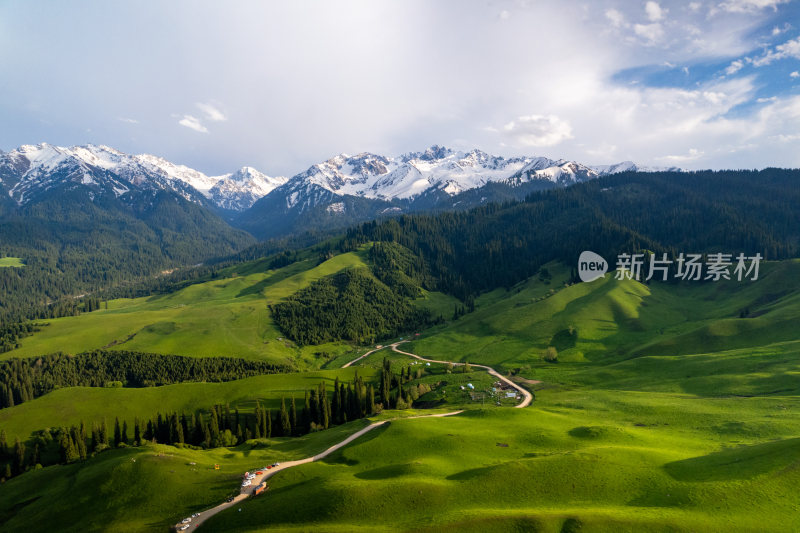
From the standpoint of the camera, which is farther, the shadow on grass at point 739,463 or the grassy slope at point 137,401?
the grassy slope at point 137,401

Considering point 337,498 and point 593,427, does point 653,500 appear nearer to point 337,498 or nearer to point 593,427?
point 593,427

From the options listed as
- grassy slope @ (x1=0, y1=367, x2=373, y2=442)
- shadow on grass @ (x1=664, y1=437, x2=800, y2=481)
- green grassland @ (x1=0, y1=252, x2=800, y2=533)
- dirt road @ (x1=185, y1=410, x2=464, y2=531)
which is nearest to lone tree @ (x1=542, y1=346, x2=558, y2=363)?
green grassland @ (x1=0, y1=252, x2=800, y2=533)

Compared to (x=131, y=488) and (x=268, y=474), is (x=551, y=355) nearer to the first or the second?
(x=268, y=474)

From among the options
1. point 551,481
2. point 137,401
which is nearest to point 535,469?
point 551,481

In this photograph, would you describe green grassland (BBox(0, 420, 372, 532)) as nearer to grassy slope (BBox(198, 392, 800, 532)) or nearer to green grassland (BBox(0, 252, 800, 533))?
green grassland (BBox(0, 252, 800, 533))

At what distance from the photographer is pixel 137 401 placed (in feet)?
500

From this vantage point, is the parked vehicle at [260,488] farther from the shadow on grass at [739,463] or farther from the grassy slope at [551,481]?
the shadow on grass at [739,463]

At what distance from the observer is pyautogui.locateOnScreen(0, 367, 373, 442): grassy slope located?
463ft

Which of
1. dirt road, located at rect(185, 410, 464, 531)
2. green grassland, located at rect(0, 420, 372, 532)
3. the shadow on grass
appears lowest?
green grassland, located at rect(0, 420, 372, 532)

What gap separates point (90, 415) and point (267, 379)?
5971 cm

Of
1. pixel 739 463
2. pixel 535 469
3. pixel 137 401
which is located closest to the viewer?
pixel 739 463

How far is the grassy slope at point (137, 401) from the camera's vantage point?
141250mm

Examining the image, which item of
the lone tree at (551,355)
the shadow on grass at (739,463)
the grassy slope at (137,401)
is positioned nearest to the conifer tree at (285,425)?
the grassy slope at (137,401)

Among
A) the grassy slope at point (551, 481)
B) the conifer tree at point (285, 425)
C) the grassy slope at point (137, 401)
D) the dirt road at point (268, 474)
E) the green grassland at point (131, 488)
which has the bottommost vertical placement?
the grassy slope at point (137, 401)
